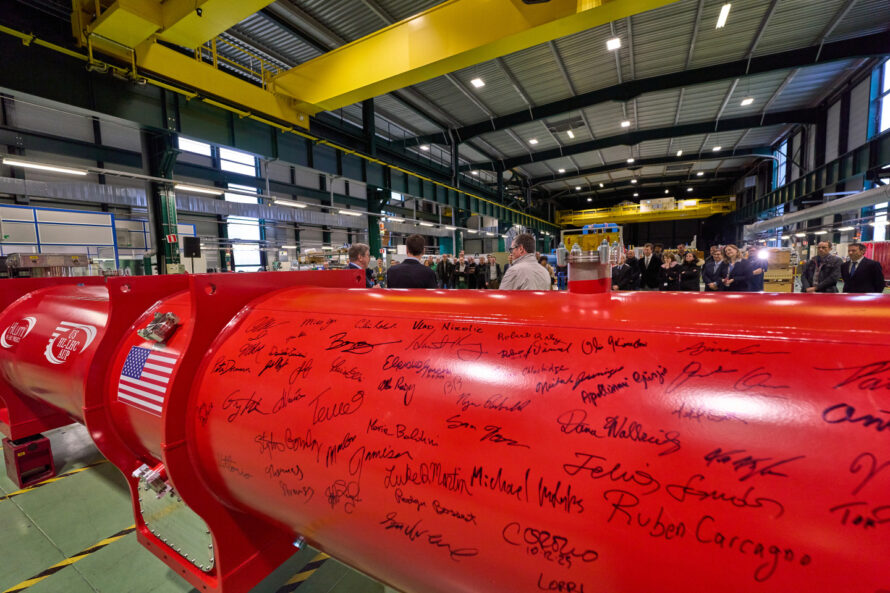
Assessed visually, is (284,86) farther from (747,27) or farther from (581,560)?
(747,27)

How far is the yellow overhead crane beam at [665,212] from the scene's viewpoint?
76.6 feet

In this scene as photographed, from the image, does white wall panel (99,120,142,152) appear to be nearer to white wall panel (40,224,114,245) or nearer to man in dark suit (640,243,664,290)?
white wall panel (40,224,114,245)

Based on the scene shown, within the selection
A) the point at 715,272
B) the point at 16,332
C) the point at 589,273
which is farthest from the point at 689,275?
the point at 16,332

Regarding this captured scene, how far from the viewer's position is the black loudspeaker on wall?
6857 millimetres

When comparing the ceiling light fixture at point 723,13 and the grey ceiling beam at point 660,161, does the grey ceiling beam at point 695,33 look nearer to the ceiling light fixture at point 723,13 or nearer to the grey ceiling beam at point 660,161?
the ceiling light fixture at point 723,13

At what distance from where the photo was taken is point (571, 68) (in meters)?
9.28

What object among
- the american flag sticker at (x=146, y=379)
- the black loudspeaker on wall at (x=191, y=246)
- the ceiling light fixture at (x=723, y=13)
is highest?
the ceiling light fixture at (x=723, y=13)

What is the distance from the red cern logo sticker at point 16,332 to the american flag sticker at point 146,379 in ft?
4.28

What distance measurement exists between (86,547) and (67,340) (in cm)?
120

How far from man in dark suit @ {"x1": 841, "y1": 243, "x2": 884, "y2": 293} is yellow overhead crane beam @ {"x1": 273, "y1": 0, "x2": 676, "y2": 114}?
4.67m

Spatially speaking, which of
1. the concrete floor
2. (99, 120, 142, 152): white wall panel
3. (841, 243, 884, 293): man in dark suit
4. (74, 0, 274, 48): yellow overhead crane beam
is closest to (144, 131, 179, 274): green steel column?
(74, 0, 274, 48): yellow overhead crane beam

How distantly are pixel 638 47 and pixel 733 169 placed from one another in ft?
66.0

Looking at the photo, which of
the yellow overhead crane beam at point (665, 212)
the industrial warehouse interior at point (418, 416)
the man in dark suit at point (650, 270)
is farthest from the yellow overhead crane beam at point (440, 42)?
the yellow overhead crane beam at point (665, 212)

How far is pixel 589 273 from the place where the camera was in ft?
3.75
